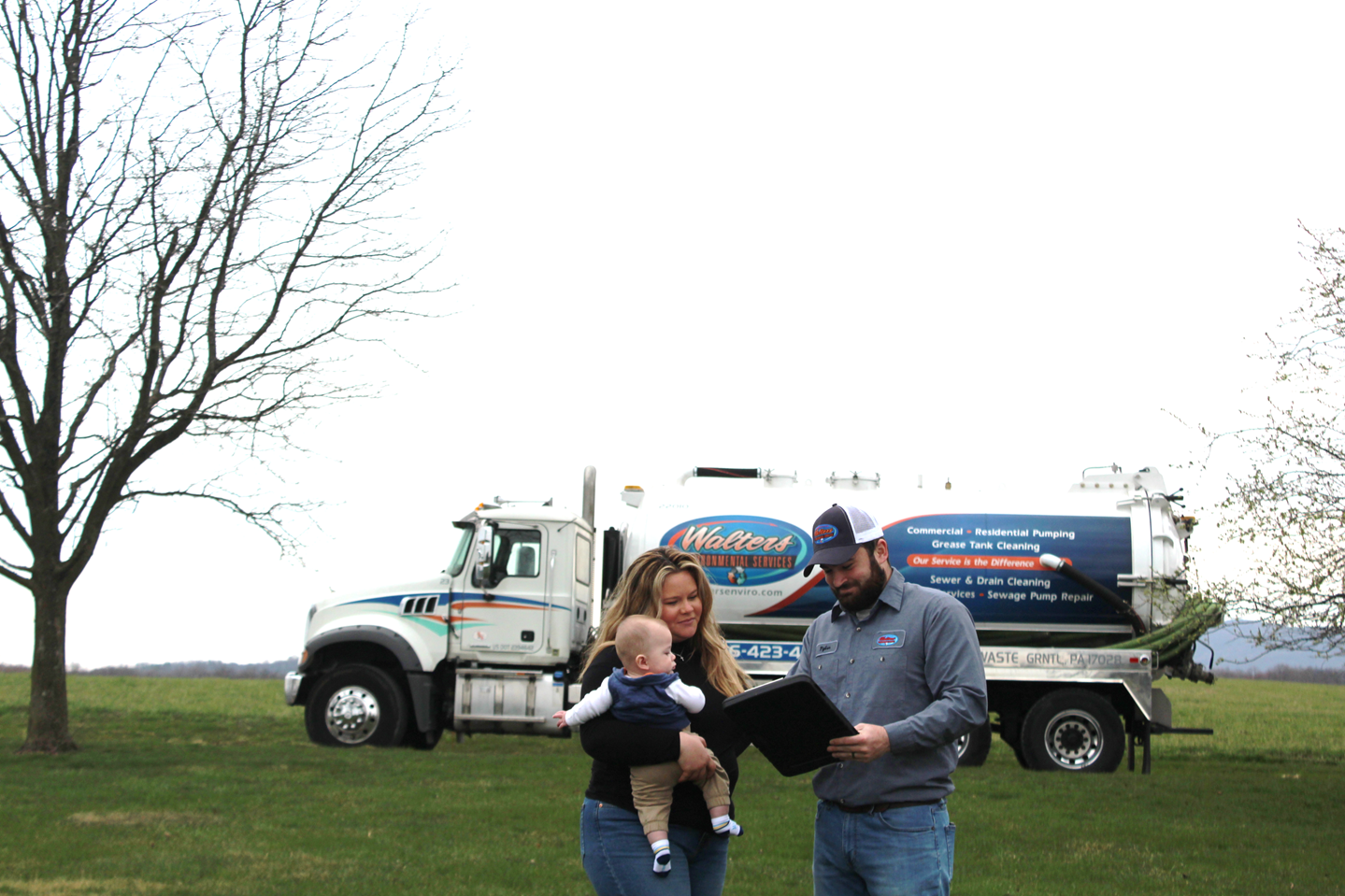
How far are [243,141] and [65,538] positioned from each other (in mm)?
6559

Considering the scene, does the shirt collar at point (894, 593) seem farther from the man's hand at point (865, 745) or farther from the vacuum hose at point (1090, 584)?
the vacuum hose at point (1090, 584)

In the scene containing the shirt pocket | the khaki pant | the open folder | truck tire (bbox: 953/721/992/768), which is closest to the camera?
the open folder

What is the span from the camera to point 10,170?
18.6m

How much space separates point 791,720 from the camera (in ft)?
12.8

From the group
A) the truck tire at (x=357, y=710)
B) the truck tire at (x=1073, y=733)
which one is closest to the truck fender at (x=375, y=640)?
the truck tire at (x=357, y=710)

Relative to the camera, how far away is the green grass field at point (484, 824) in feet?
28.6

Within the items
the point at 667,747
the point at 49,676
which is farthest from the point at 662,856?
the point at 49,676

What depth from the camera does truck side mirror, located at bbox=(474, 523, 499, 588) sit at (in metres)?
17.6

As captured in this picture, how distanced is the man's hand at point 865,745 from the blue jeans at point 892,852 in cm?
26

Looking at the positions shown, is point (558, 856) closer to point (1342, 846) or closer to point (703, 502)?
point (1342, 846)

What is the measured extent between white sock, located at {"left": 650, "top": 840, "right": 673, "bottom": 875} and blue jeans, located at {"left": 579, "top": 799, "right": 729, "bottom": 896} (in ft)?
0.13

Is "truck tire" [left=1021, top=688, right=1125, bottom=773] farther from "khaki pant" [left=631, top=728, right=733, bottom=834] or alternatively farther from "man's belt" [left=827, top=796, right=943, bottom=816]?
"khaki pant" [left=631, top=728, right=733, bottom=834]

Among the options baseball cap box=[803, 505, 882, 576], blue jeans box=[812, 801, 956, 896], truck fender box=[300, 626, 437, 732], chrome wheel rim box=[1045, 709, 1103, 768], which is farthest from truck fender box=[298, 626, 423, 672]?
baseball cap box=[803, 505, 882, 576]

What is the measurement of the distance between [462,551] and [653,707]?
14.1 meters
